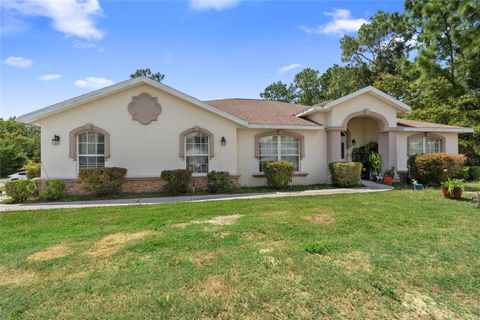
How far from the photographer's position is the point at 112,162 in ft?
40.6

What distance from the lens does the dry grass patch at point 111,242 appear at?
5.13 metres

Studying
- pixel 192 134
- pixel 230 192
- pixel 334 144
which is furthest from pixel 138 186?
pixel 334 144

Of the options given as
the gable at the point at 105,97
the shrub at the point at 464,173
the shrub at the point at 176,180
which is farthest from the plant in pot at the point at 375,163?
the shrub at the point at 176,180

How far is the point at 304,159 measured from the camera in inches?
595

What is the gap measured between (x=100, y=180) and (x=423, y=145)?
1782cm

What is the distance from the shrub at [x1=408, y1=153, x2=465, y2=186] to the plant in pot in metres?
1.95

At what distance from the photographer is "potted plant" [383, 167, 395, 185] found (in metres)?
15.1

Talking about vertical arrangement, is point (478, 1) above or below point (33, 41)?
above

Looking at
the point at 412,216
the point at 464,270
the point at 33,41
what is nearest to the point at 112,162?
the point at 33,41

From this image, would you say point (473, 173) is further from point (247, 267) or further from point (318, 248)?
point (247, 267)

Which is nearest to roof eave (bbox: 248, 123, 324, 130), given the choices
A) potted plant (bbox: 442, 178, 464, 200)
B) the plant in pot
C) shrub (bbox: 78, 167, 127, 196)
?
the plant in pot

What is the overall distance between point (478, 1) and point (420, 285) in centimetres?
3000

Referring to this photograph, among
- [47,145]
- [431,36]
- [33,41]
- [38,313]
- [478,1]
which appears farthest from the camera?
[431,36]

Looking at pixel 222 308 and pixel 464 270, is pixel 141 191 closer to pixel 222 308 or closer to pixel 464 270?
pixel 222 308
